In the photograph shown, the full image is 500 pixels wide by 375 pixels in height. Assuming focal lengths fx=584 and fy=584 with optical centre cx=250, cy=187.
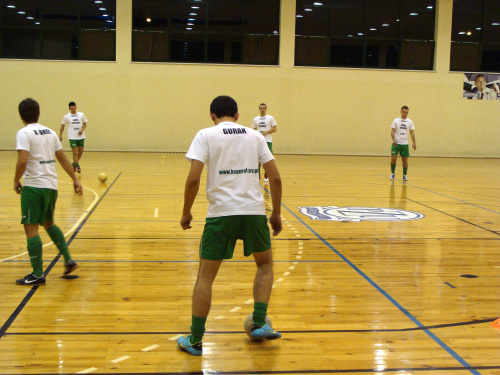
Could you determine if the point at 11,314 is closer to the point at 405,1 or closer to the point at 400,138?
the point at 400,138

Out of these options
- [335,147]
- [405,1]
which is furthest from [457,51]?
[335,147]

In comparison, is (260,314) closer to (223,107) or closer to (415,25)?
(223,107)

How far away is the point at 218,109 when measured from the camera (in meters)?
4.32

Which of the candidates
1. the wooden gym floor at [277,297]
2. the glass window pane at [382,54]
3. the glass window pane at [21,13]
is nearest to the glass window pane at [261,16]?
the glass window pane at [382,54]

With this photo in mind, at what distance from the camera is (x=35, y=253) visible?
18.9 ft

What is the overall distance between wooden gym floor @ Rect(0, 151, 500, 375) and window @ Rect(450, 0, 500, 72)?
630 inches

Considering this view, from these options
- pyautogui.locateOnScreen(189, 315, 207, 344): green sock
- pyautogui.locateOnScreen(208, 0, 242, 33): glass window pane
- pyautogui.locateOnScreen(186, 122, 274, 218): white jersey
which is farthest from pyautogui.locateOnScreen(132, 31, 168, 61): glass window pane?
pyautogui.locateOnScreen(189, 315, 207, 344): green sock

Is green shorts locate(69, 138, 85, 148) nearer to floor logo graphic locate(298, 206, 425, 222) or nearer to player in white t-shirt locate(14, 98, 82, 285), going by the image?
floor logo graphic locate(298, 206, 425, 222)

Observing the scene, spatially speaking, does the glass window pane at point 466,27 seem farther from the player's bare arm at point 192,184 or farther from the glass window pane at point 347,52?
the player's bare arm at point 192,184

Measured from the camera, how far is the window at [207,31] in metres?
23.8

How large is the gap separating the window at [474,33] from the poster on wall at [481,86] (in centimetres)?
42

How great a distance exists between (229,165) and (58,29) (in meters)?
21.6

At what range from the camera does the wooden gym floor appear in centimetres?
407

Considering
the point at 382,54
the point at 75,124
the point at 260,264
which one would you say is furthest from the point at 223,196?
the point at 382,54
